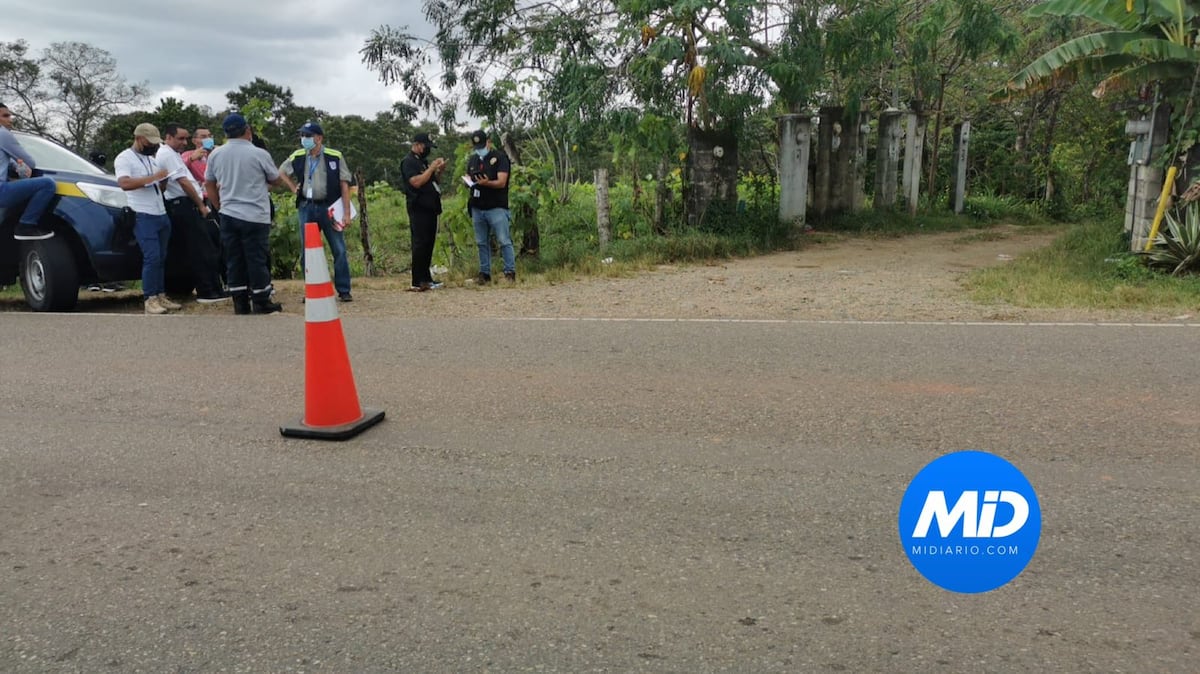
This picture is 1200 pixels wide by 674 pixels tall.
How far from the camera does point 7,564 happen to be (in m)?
3.26

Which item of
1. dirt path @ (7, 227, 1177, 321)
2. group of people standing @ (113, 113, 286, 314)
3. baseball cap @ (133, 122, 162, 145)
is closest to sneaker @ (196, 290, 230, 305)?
dirt path @ (7, 227, 1177, 321)

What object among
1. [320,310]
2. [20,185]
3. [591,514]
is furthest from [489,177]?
[591,514]

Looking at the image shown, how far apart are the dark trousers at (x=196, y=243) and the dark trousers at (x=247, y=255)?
2.86ft

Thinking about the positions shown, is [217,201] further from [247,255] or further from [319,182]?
[319,182]

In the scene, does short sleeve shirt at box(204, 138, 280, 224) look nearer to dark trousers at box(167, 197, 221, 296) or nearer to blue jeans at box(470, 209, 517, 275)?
dark trousers at box(167, 197, 221, 296)

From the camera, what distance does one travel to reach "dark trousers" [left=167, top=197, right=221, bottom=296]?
9.17 meters

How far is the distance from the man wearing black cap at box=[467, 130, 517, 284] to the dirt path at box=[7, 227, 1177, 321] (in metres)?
0.49

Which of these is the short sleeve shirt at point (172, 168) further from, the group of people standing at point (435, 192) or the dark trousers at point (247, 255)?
the group of people standing at point (435, 192)

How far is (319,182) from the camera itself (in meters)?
8.95

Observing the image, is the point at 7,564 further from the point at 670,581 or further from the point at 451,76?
the point at 451,76

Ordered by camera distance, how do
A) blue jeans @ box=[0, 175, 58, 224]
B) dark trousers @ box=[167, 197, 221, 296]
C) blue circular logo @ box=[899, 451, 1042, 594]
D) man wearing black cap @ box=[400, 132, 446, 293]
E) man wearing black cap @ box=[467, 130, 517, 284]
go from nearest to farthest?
blue circular logo @ box=[899, 451, 1042, 594]
blue jeans @ box=[0, 175, 58, 224]
dark trousers @ box=[167, 197, 221, 296]
man wearing black cap @ box=[400, 132, 446, 293]
man wearing black cap @ box=[467, 130, 517, 284]

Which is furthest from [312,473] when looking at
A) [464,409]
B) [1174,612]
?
[1174,612]

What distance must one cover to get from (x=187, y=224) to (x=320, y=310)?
5316 mm

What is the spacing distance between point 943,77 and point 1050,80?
7677 mm
